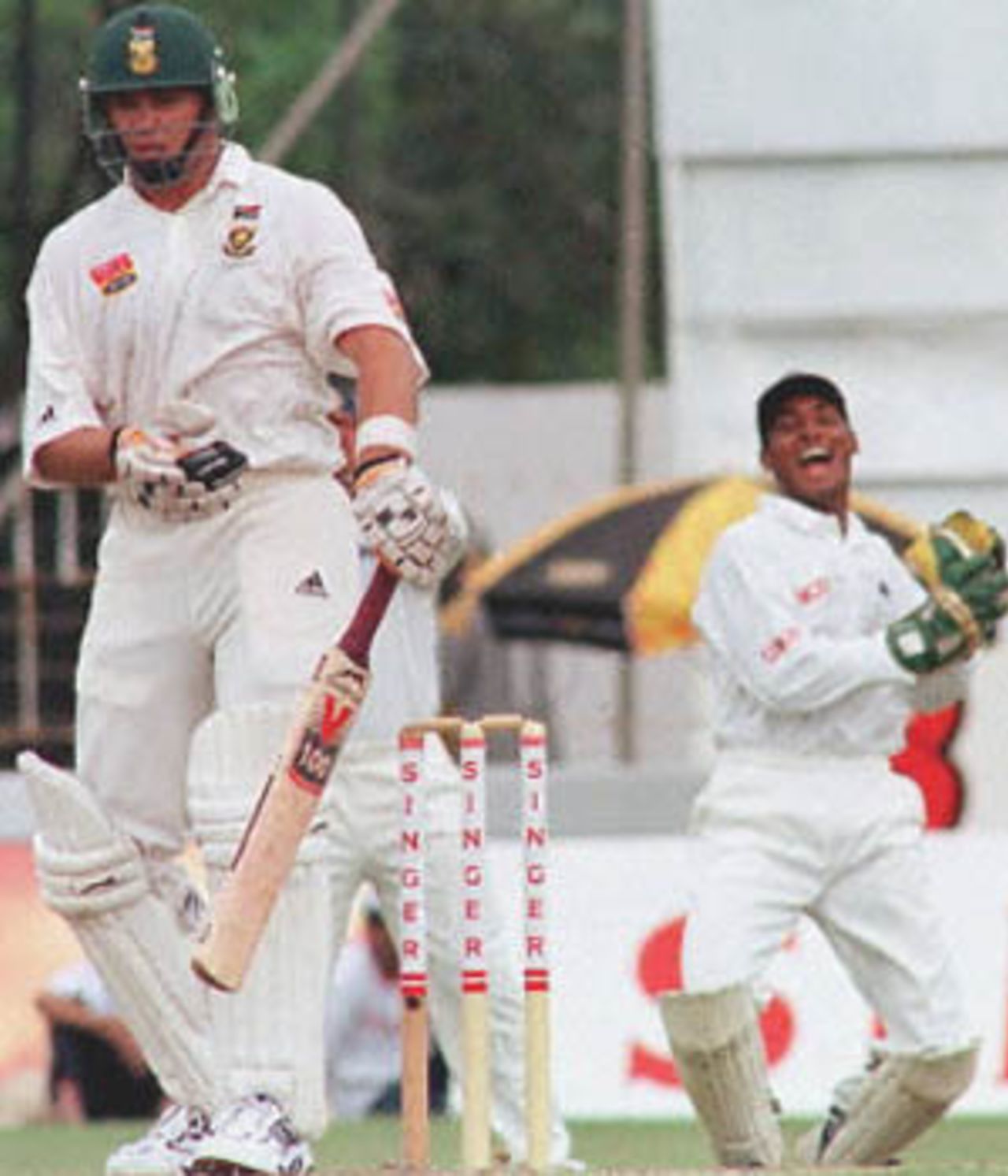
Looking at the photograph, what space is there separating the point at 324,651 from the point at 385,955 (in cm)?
583

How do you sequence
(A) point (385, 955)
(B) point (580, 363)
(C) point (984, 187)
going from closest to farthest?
1. (A) point (385, 955)
2. (C) point (984, 187)
3. (B) point (580, 363)

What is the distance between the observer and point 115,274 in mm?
8562

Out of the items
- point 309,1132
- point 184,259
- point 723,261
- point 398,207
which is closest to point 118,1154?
point 309,1132

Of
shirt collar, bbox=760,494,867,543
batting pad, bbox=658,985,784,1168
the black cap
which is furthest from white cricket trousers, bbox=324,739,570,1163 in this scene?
the black cap

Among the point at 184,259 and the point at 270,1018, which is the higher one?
the point at 184,259

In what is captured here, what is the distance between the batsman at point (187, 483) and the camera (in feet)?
27.4

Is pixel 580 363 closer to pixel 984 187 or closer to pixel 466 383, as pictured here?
pixel 466 383

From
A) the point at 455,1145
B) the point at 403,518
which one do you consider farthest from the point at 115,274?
the point at 455,1145

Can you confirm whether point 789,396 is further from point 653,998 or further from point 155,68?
point 653,998

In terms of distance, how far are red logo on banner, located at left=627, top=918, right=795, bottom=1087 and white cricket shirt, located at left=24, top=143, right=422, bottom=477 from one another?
191 inches

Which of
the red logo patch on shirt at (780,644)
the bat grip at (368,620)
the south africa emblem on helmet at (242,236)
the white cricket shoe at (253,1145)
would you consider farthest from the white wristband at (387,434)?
the red logo patch on shirt at (780,644)

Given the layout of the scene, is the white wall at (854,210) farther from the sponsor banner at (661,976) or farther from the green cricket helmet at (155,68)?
the green cricket helmet at (155,68)

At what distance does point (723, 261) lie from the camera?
623 inches

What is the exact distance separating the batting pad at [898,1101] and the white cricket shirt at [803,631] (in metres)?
0.62
